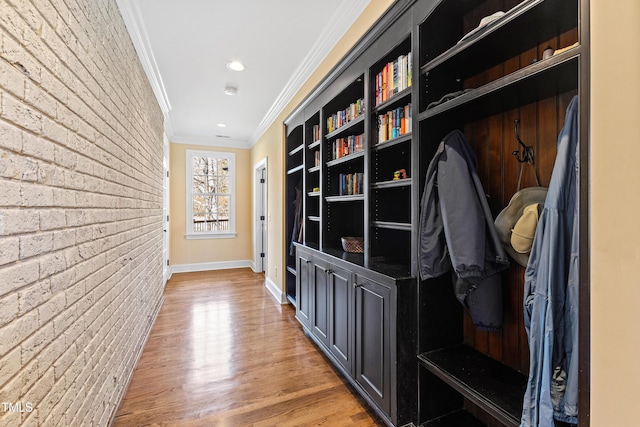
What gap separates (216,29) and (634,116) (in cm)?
263

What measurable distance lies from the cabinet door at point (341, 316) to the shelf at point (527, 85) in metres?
1.25

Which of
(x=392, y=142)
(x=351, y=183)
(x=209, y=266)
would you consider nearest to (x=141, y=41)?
(x=351, y=183)

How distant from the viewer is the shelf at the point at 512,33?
1066mm

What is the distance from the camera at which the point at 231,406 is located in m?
1.89

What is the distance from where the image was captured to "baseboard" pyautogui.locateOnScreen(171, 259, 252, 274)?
5.70 metres

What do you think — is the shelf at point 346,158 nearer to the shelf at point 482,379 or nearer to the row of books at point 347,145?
the row of books at point 347,145

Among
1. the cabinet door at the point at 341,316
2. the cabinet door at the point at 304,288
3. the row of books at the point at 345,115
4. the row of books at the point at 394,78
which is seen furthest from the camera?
the cabinet door at the point at 304,288

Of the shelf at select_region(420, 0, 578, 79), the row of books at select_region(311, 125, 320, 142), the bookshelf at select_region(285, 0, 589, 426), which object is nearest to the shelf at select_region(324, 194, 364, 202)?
the bookshelf at select_region(285, 0, 589, 426)

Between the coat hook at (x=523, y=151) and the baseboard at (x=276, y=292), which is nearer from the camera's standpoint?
the coat hook at (x=523, y=151)

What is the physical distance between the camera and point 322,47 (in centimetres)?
258

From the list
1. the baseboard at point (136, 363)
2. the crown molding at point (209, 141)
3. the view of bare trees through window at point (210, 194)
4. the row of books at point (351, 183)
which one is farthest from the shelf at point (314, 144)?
the view of bare trees through window at point (210, 194)

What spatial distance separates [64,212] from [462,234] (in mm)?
1726

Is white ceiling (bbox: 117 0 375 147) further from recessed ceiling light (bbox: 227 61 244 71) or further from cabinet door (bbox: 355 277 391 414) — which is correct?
cabinet door (bbox: 355 277 391 414)

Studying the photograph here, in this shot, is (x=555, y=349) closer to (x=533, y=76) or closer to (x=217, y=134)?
(x=533, y=76)
